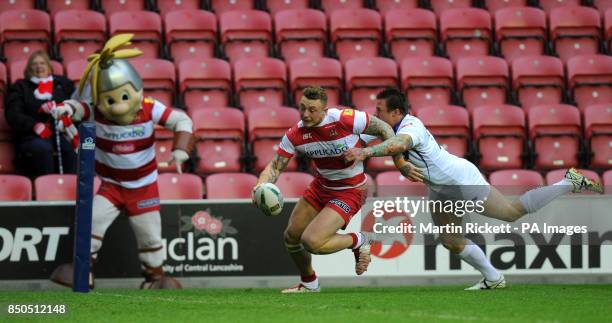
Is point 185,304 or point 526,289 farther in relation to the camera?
point 526,289

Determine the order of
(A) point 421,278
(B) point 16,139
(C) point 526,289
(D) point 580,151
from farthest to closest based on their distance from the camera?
(D) point 580,151
(B) point 16,139
(A) point 421,278
(C) point 526,289

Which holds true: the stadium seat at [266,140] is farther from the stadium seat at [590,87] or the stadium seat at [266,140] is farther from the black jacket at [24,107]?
the stadium seat at [590,87]

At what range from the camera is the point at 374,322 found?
7523 millimetres

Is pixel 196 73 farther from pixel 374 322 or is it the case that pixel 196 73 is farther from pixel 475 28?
pixel 374 322

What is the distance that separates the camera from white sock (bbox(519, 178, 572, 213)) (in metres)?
10.5

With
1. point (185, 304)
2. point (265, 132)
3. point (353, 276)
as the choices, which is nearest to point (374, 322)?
point (185, 304)

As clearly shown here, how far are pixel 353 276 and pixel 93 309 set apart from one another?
146 inches

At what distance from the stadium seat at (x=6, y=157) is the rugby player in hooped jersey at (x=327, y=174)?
385cm

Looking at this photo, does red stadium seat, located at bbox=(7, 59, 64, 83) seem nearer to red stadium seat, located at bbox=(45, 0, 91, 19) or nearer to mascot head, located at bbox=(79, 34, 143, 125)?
red stadium seat, located at bbox=(45, 0, 91, 19)

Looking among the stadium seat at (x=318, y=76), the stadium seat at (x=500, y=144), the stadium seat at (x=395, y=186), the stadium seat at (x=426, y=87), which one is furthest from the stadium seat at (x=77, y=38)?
the stadium seat at (x=500, y=144)

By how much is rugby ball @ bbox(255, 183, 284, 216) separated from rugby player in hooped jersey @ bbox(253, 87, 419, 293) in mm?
172

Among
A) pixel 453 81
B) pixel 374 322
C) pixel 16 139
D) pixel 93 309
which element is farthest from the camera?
pixel 453 81

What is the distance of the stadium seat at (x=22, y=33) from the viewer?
14391 mm

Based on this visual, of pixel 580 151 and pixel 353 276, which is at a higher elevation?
pixel 580 151
